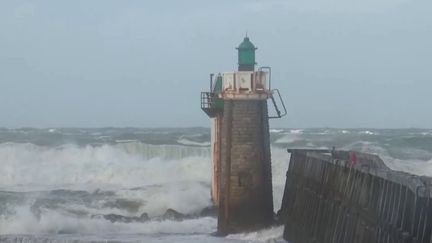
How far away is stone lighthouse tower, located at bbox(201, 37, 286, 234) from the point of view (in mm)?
18312

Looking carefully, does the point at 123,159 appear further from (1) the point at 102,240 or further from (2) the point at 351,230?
(2) the point at 351,230

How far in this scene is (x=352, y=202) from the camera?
516 inches

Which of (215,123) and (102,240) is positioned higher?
(215,123)

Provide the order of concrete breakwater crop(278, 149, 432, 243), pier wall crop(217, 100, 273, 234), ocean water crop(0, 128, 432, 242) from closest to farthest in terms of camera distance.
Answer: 1. concrete breakwater crop(278, 149, 432, 243)
2. pier wall crop(217, 100, 273, 234)
3. ocean water crop(0, 128, 432, 242)

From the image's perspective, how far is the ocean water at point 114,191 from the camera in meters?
21.1

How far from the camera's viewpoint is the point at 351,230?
41.8 ft

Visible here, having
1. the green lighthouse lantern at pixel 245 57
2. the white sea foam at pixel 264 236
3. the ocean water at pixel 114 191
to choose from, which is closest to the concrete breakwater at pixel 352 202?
the white sea foam at pixel 264 236

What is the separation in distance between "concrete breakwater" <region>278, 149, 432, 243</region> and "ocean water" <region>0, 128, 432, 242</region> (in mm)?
1343

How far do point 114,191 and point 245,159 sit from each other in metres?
12.8

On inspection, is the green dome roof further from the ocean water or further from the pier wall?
the ocean water

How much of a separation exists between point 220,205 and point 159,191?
34.1ft

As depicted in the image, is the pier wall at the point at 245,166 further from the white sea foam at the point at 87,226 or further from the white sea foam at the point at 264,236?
the white sea foam at the point at 87,226

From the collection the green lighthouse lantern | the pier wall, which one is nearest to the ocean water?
the pier wall

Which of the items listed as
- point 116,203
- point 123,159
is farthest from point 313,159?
point 123,159
